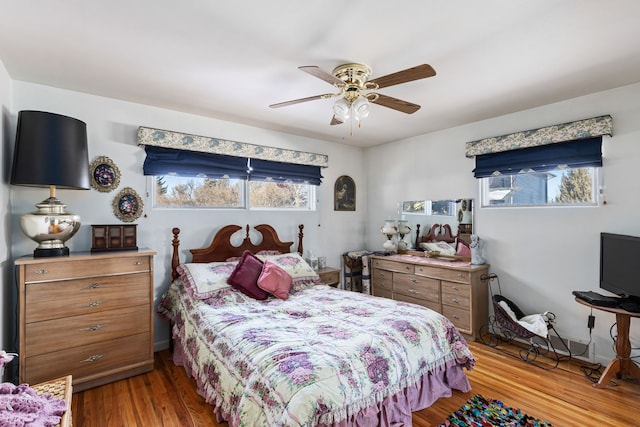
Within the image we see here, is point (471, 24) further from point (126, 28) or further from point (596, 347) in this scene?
point (596, 347)

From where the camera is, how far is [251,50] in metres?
2.10

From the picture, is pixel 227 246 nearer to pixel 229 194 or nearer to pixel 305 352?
pixel 229 194

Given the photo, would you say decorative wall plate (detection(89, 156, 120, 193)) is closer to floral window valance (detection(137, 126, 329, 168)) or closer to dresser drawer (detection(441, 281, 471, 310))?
floral window valance (detection(137, 126, 329, 168))

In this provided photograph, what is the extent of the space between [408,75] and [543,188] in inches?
94.3

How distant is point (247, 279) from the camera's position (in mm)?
3045

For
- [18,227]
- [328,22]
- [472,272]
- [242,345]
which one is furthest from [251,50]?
[472,272]

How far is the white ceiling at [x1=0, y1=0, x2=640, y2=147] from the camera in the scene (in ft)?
5.54

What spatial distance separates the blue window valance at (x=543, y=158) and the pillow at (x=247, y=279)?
2783 mm

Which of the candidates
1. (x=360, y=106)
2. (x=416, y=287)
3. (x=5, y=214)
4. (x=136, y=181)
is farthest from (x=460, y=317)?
(x=5, y=214)

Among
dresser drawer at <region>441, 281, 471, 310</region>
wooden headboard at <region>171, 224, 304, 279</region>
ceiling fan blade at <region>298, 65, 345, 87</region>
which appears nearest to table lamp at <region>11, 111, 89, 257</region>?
wooden headboard at <region>171, 224, 304, 279</region>

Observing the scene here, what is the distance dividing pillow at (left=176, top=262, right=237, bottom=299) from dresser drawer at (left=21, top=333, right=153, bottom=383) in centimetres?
55

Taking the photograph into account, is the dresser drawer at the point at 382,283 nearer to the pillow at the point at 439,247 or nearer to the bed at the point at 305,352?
the pillow at the point at 439,247

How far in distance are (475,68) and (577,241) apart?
79.6 inches

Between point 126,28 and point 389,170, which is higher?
point 126,28
